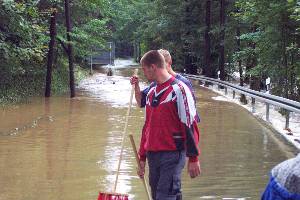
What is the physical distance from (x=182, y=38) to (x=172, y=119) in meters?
39.1

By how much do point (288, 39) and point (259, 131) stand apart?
19.8 feet

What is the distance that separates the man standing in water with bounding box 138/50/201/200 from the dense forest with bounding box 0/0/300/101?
8652mm

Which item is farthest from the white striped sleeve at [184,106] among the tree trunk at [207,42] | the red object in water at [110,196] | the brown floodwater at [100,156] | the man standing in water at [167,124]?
the tree trunk at [207,42]

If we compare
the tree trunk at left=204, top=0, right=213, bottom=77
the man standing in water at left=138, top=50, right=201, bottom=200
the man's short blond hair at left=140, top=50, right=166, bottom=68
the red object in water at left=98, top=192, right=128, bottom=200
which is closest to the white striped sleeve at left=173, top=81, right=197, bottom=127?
the man standing in water at left=138, top=50, right=201, bottom=200

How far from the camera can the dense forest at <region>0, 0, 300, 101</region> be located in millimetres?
19422

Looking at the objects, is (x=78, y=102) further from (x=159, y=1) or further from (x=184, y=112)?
(x=159, y=1)

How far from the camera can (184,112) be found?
17.9ft

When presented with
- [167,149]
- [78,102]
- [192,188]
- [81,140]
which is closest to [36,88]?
[78,102]

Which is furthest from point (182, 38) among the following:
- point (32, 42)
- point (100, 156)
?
point (100, 156)

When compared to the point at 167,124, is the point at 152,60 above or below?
above

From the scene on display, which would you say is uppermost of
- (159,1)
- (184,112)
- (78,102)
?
(159,1)

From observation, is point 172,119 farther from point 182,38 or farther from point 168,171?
point 182,38

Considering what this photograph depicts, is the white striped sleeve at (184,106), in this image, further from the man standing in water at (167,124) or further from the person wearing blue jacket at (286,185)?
the person wearing blue jacket at (286,185)

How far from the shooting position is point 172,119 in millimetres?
5516
